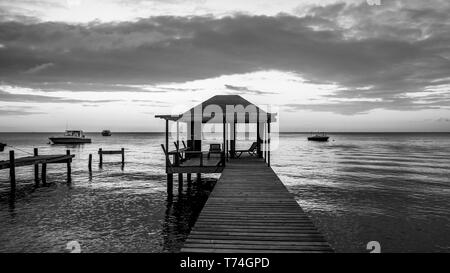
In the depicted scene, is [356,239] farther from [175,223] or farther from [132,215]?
[132,215]

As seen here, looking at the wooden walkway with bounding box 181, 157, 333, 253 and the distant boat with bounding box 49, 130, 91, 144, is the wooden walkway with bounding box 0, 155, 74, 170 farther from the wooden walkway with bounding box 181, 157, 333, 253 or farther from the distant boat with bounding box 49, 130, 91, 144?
the distant boat with bounding box 49, 130, 91, 144

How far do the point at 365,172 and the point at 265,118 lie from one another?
54.4 feet

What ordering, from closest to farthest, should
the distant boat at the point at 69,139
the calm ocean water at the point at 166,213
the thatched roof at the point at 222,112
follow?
1. the calm ocean water at the point at 166,213
2. the thatched roof at the point at 222,112
3. the distant boat at the point at 69,139

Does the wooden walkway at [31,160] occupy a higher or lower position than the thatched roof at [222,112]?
lower

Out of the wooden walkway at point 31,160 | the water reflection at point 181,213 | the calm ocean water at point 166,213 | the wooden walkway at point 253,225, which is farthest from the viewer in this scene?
the wooden walkway at point 31,160

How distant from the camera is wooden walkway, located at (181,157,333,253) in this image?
5.11m

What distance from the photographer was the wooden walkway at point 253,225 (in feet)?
16.8

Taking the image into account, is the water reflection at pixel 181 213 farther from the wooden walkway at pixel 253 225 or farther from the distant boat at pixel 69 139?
the distant boat at pixel 69 139

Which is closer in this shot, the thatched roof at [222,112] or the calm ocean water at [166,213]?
the calm ocean water at [166,213]

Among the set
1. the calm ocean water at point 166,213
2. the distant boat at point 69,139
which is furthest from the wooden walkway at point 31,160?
the distant boat at point 69,139

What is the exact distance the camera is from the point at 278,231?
578 centimetres

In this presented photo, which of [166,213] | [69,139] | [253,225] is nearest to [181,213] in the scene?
[166,213]

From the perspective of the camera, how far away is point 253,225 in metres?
6.18
